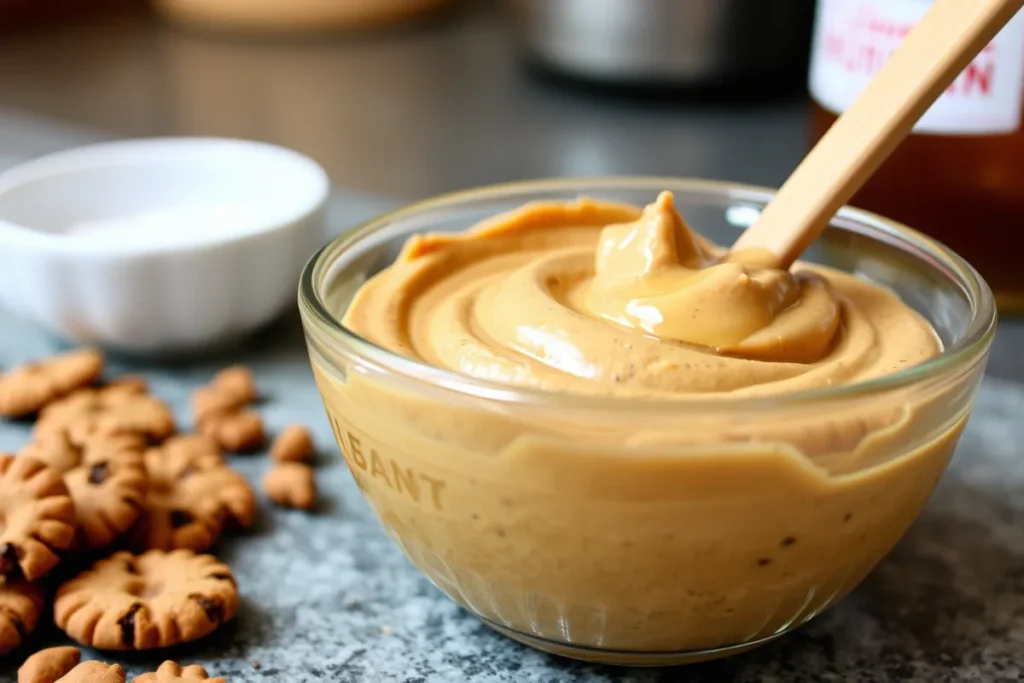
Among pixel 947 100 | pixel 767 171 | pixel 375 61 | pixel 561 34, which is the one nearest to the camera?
pixel 947 100

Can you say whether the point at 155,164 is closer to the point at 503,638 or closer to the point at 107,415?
the point at 107,415

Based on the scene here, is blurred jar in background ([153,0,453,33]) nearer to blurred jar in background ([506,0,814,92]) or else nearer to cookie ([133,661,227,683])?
blurred jar in background ([506,0,814,92])

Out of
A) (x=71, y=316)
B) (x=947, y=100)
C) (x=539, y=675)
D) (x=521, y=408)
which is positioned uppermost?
(x=947, y=100)

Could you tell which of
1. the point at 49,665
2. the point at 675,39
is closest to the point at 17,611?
the point at 49,665

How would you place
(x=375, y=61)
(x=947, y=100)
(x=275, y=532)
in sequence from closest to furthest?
(x=275, y=532)
(x=947, y=100)
(x=375, y=61)

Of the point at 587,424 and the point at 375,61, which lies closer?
the point at 587,424

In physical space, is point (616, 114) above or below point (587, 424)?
below

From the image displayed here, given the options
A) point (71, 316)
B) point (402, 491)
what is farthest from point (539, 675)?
point (71, 316)

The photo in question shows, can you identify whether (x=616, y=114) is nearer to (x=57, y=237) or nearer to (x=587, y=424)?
(x=57, y=237)
